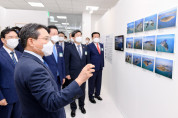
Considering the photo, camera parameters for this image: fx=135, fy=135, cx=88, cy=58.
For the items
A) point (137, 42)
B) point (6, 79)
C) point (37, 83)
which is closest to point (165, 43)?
point (137, 42)

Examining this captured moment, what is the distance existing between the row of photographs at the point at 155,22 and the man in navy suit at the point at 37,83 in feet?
3.65

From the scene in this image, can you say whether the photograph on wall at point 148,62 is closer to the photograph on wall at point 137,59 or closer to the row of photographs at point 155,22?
the photograph on wall at point 137,59

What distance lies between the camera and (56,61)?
2.42 metres

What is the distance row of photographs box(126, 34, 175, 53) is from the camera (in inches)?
57.0

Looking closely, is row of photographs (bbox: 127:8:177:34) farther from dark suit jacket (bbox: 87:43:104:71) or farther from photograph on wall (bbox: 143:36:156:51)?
dark suit jacket (bbox: 87:43:104:71)

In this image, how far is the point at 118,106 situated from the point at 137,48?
1.61 m

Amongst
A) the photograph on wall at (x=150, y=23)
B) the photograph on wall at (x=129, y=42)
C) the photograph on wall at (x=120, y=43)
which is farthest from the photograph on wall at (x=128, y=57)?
the photograph on wall at (x=150, y=23)

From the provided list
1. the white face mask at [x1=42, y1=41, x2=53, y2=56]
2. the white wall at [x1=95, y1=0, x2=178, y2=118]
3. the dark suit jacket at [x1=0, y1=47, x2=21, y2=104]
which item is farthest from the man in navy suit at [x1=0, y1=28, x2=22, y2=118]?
the white wall at [x1=95, y1=0, x2=178, y2=118]

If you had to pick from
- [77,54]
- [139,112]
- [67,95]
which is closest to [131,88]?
[139,112]

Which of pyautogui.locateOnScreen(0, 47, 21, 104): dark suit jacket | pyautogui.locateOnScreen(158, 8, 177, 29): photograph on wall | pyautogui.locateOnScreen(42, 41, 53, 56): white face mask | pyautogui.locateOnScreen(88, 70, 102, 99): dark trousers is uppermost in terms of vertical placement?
pyautogui.locateOnScreen(158, 8, 177, 29): photograph on wall

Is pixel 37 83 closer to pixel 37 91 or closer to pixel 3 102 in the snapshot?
pixel 37 91

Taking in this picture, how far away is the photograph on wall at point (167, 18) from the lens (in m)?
1.41

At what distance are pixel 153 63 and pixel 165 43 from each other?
1.10 feet

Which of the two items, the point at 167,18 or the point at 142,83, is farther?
the point at 142,83
